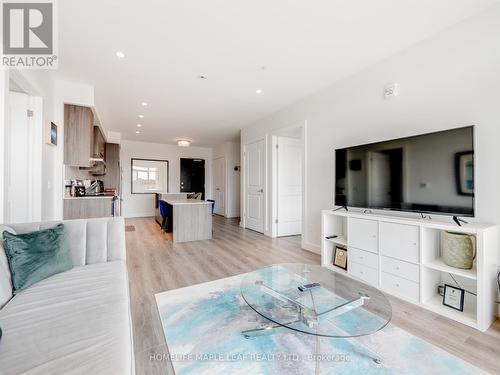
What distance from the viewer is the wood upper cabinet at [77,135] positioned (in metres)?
3.51

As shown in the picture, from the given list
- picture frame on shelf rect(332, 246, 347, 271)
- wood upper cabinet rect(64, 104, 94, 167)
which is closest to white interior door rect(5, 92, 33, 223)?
wood upper cabinet rect(64, 104, 94, 167)

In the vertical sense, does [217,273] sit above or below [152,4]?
below

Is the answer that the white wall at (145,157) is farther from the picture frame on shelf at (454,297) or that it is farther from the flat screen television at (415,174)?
the picture frame on shelf at (454,297)

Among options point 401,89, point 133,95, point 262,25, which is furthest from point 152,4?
point 401,89

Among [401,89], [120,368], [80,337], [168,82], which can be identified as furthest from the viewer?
[168,82]

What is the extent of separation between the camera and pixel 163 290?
230 centimetres

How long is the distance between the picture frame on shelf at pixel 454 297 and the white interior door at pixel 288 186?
2.95 metres

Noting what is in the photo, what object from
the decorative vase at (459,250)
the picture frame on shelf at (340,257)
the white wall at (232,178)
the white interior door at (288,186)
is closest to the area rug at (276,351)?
the decorative vase at (459,250)

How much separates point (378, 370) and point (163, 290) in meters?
1.91

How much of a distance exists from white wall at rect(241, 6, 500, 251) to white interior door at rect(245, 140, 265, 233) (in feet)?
5.32

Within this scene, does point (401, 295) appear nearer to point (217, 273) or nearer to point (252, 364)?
point (252, 364)

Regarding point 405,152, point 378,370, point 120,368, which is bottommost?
point 378,370

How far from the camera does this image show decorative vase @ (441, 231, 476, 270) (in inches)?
72.3

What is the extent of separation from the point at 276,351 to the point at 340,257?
5.57 feet
